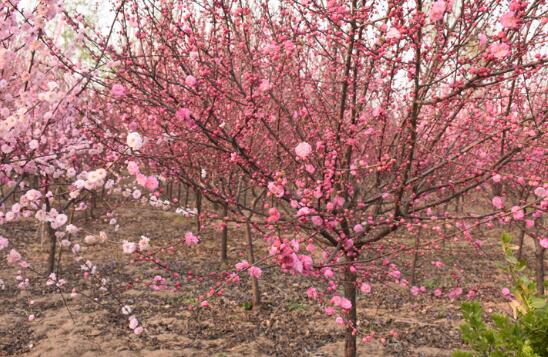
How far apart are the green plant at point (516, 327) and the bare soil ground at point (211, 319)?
153cm

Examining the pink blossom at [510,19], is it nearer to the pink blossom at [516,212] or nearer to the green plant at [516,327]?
the pink blossom at [516,212]

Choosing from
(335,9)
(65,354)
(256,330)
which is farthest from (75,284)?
(335,9)

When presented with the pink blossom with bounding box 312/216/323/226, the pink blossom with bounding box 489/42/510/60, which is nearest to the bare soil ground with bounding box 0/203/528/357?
the pink blossom with bounding box 312/216/323/226

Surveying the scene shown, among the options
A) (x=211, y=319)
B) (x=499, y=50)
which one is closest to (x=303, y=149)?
(x=499, y=50)

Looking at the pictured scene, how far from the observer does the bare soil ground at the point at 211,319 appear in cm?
573

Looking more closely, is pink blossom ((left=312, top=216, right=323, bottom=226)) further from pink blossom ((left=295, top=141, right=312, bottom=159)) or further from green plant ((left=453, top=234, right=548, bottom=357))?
green plant ((left=453, top=234, right=548, bottom=357))

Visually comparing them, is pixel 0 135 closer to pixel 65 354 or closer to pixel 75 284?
pixel 65 354

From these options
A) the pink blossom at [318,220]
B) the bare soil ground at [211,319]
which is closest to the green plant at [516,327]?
the pink blossom at [318,220]

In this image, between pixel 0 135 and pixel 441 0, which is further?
pixel 0 135

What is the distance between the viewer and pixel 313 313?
23.1 ft

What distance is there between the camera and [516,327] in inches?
99.7

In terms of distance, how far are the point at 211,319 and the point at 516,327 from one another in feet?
16.4

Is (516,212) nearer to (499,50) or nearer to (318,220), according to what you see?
(499,50)

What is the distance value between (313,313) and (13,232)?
9.01m
